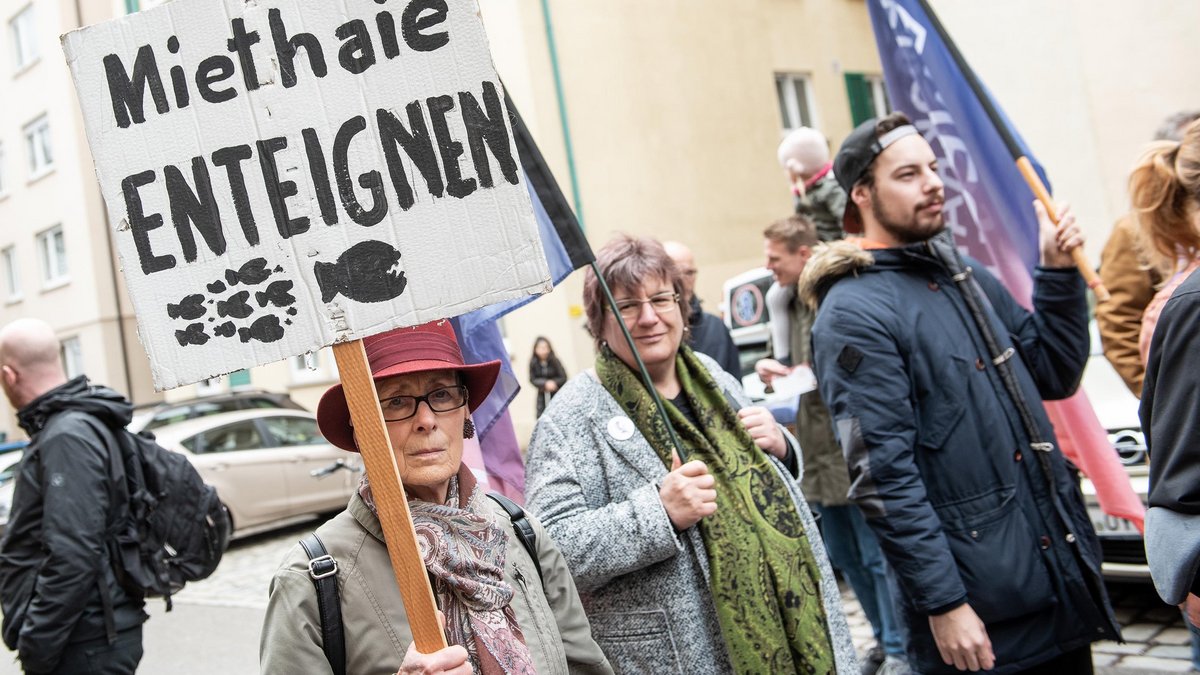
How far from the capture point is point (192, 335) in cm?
201

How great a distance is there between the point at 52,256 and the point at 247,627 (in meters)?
21.9

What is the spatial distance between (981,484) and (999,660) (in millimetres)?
483

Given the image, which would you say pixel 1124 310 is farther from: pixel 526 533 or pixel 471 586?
pixel 471 586

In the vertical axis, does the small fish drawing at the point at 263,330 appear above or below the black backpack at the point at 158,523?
above

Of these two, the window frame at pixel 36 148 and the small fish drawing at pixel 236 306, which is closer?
the small fish drawing at pixel 236 306

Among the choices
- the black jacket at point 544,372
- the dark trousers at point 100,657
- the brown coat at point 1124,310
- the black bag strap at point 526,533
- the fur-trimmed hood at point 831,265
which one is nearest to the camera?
the black bag strap at point 526,533

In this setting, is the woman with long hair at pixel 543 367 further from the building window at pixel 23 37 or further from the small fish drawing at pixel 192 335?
the building window at pixel 23 37

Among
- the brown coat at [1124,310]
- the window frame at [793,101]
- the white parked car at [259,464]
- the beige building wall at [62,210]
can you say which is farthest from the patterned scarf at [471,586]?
the beige building wall at [62,210]

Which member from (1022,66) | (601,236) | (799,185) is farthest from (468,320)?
(601,236)

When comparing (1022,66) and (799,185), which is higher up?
(1022,66)

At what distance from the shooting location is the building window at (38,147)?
26.6 m

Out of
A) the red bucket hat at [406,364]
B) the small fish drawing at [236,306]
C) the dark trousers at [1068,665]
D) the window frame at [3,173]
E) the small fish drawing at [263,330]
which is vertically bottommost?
the dark trousers at [1068,665]

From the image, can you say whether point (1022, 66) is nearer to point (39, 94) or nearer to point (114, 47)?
point (114, 47)

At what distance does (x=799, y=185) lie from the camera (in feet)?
19.5
